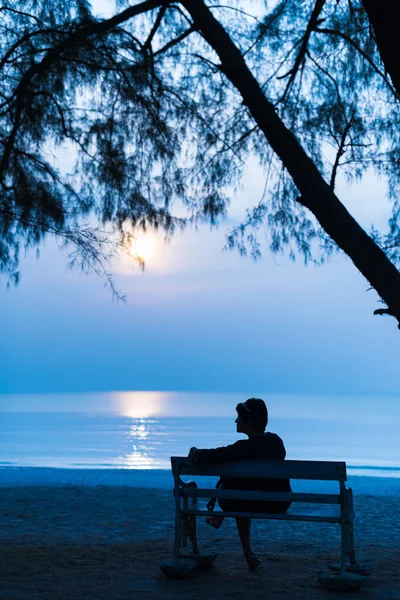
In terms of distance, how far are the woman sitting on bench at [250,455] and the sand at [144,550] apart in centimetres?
36

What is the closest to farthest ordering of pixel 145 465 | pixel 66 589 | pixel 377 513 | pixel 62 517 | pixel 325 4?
pixel 66 589, pixel 325 4, pixel 62 517, pixel 377 513, pixel 145 465

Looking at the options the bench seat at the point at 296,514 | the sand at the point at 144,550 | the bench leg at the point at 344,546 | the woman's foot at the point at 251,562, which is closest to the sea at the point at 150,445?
the sand at the point at 144,550

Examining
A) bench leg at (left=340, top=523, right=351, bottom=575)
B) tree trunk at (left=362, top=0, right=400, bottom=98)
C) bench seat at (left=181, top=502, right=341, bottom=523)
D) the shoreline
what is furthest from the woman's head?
the shoreline

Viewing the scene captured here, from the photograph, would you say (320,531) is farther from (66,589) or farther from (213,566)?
(66,589)

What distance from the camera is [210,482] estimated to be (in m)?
9.08

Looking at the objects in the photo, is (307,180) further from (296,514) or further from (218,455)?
(296,514)

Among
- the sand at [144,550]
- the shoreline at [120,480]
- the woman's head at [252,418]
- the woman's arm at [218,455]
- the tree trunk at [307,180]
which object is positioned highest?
the tree trunk at [307,180]

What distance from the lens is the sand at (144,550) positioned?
12.7ft

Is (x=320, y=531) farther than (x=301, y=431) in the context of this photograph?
No

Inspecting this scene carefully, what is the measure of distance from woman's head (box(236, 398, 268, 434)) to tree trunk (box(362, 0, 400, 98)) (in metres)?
1.73

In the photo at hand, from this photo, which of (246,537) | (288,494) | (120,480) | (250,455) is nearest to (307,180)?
(250,455)

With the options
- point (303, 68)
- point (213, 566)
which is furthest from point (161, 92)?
point (213, 566)

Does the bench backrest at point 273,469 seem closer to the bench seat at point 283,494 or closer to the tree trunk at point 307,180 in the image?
the bench seat at point 283,494

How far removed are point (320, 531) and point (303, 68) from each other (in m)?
3.38
